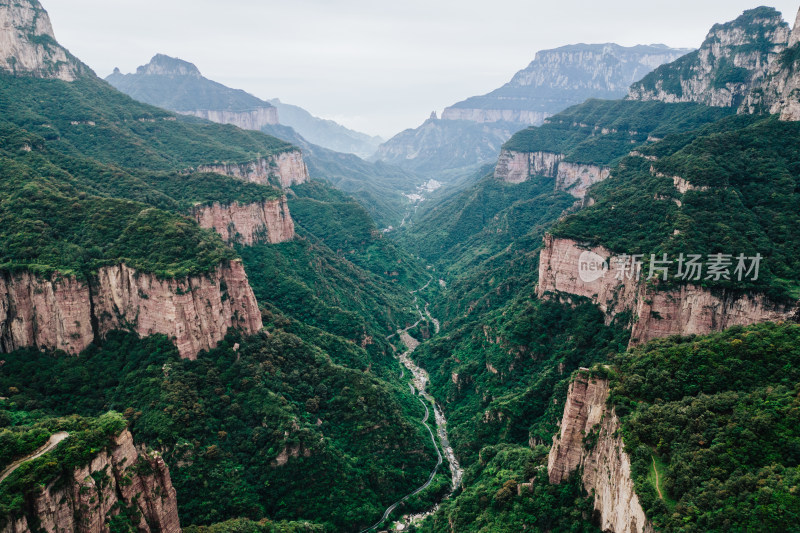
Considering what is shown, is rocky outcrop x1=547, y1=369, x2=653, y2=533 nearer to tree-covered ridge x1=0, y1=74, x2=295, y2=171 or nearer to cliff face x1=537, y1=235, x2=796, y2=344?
cliff face x1=537, y1=235, x2=796, y2=344

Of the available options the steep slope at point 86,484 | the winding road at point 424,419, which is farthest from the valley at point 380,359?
the winding road at point 424,419

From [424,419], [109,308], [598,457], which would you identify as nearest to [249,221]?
[109,308]

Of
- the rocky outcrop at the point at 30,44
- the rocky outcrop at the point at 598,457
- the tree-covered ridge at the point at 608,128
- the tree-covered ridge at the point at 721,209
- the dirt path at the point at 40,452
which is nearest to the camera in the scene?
the dirt path at the point at 40,452

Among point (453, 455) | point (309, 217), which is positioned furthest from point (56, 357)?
point (309, 217)

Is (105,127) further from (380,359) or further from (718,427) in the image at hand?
(718,427)

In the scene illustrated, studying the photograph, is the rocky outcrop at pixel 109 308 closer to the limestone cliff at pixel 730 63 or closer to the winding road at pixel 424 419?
the winding road at pixel 424 419

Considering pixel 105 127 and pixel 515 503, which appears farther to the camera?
pixel 105 127
